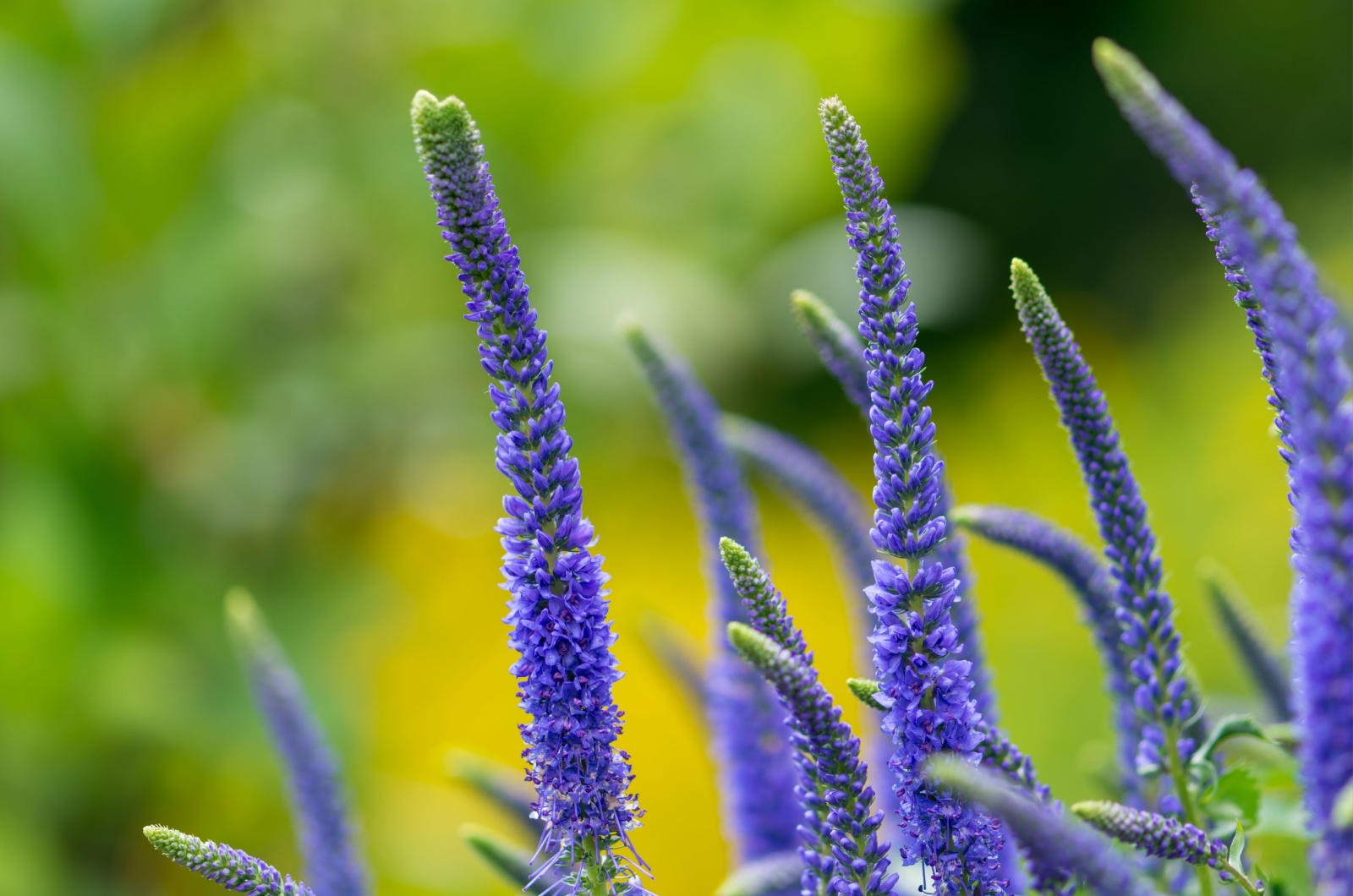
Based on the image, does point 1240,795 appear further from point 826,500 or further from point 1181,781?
point 826,500

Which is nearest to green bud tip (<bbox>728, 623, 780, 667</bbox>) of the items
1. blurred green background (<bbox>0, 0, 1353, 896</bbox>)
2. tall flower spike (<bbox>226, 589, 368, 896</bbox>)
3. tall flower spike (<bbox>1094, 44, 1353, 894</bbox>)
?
tall flower spike (<bbox>1094, 44, 1353, 894</bbox>)

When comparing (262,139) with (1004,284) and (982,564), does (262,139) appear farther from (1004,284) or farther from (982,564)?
(1004,284)

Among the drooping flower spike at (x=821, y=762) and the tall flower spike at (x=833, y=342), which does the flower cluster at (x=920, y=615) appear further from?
the tall flower spike at (x=833, y=342)

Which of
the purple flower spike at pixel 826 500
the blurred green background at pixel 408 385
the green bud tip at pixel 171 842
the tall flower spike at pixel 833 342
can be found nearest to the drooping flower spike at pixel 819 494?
the purple flower spike at pixel 826 500

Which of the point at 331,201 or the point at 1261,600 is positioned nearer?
the point at 1261,600

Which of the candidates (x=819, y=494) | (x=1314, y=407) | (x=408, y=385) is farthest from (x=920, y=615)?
(x=408, y=385)

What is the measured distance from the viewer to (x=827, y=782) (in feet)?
1.13

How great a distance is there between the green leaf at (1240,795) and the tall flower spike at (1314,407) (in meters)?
0.17

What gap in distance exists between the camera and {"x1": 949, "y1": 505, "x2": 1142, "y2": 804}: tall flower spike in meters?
0.47

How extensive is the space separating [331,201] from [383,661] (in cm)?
73

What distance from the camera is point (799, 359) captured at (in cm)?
266

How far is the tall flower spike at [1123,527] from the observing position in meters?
0.39

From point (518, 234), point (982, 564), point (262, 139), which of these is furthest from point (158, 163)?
point (982, 564)

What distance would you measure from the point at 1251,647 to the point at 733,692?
0.73 feet
